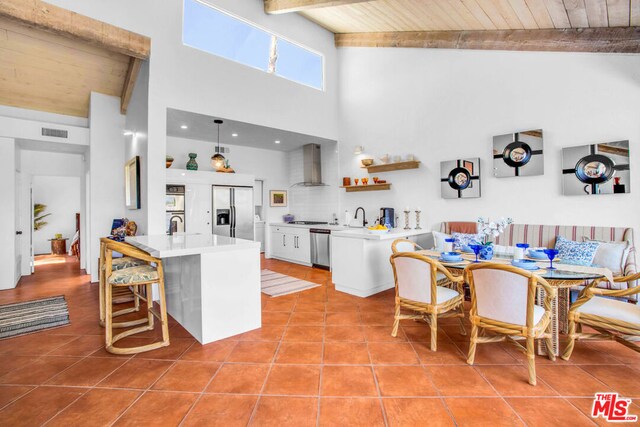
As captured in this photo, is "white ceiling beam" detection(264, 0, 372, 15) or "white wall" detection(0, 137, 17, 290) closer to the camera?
"white ceiling beam" detection(264, 0, 372, 15)

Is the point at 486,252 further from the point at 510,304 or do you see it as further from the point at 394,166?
the point at 394,166

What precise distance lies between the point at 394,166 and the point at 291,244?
275 centimetres

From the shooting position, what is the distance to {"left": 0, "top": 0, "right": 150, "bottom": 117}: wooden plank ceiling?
10.2ft

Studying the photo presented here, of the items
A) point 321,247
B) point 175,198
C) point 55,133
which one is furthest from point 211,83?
point 321,247

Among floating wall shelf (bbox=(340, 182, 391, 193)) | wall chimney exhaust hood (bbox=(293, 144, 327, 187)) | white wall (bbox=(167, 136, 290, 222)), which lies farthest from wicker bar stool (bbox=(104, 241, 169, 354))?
wall chimney exhaust hood (bbox=(293, 144, 327, 187))

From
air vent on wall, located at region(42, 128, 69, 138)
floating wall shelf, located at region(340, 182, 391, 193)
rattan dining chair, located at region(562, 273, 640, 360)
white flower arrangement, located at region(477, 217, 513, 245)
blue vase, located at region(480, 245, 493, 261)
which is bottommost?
rattan dining chair, located at region(562, 273, 640, 360)

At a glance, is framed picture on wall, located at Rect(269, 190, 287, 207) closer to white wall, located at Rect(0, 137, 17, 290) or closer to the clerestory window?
the clerestory window

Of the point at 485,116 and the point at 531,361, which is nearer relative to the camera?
the point at 531,361

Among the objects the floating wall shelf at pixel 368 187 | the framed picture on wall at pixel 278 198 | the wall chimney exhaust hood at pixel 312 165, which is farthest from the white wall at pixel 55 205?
the floating wall shelf at pixel 368 187

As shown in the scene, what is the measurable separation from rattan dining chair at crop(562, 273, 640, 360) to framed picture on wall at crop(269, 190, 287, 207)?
5973 millimetres

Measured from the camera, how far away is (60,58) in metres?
3.99

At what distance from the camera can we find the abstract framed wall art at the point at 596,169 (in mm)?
3225

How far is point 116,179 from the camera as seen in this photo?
5262mm

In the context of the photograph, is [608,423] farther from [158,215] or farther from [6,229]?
[6,229]
